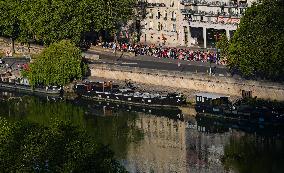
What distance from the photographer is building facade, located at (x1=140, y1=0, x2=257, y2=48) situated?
133 metres

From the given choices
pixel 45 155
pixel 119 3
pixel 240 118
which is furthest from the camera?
pixel 119 3

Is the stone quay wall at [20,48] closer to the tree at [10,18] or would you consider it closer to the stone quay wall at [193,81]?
the tree at [10,18]

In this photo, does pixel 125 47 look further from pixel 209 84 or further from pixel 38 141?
pixel 38 141

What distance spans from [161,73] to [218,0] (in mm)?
20460

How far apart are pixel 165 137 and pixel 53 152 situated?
151 feet

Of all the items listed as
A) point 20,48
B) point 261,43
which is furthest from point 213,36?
point 20,48

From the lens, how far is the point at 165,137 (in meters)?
104

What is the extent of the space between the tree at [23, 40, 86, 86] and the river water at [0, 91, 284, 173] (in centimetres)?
405

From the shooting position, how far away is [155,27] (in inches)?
5743

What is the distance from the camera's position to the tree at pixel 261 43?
10862cm

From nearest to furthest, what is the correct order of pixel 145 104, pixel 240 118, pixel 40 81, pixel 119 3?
1. pixel 240 118
2. pixel 145 104
3. pixel 40 81
4. pixel 119 3

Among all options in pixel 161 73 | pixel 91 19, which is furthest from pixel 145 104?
pixel 91 19

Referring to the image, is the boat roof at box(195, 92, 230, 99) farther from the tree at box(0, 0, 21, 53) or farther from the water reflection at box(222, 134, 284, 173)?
the tree at box(0, 0, 21, 53)

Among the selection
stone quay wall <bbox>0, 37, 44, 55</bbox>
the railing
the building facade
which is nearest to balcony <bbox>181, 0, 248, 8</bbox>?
the building facade
